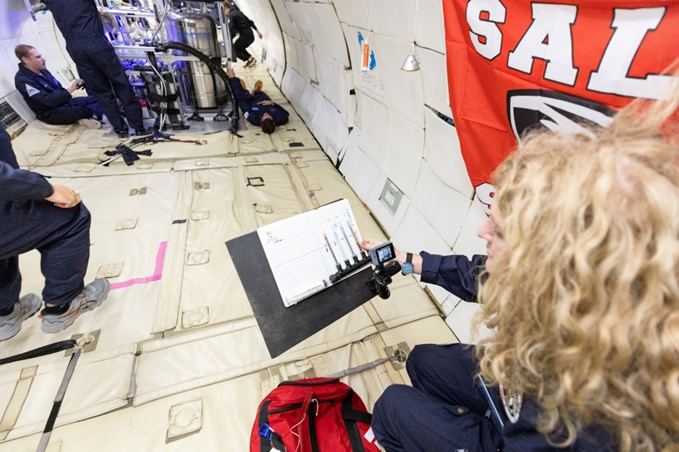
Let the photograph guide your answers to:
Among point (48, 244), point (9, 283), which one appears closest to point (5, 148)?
point (48, 244)

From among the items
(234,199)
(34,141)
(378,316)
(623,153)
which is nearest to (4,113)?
(34,141)

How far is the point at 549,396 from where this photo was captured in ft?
2.33

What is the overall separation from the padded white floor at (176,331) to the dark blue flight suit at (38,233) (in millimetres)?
298

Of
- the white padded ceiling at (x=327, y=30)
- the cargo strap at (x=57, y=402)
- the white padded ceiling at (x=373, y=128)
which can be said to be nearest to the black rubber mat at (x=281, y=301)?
the cargo strap at (x=57, y=402)

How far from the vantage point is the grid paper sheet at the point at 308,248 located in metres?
1.40

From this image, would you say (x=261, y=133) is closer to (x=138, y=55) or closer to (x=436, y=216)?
(x=138, y=55)

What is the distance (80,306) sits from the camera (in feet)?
6.57

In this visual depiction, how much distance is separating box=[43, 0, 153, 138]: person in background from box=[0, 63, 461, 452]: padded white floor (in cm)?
106

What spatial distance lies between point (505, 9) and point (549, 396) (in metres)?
1.28

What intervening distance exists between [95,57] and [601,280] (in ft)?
16.4

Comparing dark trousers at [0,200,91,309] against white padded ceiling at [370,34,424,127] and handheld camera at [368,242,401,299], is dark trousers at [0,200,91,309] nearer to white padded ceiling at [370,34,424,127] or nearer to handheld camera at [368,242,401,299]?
handheld camera at [368,242,401,299]

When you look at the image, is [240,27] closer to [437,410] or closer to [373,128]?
[373,128]

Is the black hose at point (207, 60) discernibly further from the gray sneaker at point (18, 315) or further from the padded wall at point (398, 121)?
the gray sneaker at point (18, 315)

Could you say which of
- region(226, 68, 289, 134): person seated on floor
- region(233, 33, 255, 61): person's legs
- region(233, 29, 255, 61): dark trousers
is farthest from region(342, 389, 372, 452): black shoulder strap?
region(233, 33, 255, 61): person's legs
